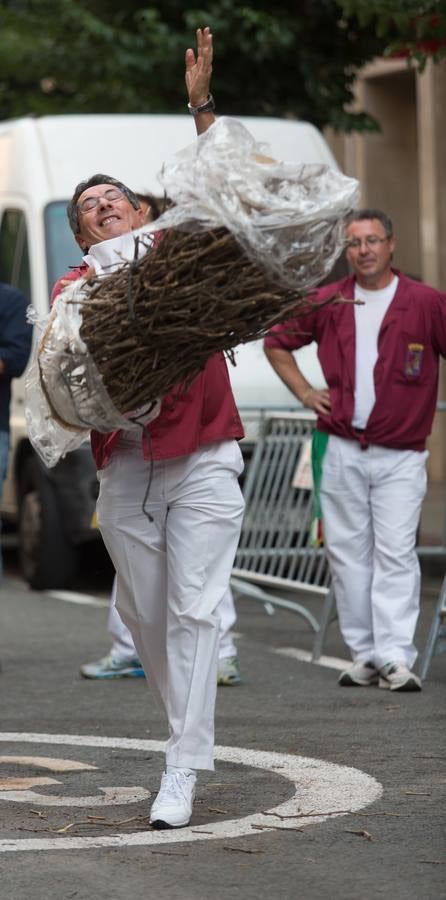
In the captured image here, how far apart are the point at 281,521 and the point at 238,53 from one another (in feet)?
19.7

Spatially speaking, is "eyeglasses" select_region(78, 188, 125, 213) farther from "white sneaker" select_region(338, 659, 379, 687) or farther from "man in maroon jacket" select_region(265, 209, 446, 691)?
"white sneaker" select_region(338, 659, 379, 687)

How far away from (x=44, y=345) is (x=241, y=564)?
19.5 ft

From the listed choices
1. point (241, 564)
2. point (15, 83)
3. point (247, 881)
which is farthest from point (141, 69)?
point (247, 881)

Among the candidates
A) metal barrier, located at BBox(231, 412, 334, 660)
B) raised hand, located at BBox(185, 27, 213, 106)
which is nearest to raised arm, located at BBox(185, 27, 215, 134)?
raised hand, located at BBox(185, 27, 213, 106)

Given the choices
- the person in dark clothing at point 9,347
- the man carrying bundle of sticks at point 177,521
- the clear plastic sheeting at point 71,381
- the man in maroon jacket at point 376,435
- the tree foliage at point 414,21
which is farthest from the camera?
the tree foliage at point 414,21

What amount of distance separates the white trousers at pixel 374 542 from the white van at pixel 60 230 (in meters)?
3.40

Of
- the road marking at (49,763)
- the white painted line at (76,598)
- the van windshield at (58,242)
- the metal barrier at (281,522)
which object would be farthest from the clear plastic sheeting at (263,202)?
the van windshield at (58,242)

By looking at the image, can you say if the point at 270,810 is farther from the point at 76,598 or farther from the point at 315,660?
the point at 76,598

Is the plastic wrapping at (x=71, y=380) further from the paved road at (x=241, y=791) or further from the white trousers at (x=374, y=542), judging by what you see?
the white trousers at (x=374, y=542)

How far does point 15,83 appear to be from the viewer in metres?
19.7

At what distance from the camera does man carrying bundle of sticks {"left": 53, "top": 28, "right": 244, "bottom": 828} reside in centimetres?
562

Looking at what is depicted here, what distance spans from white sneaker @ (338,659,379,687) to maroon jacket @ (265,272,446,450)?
0.94m

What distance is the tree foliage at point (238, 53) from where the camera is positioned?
50.1 feet

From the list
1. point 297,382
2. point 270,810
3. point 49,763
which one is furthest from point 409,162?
point 270,810
